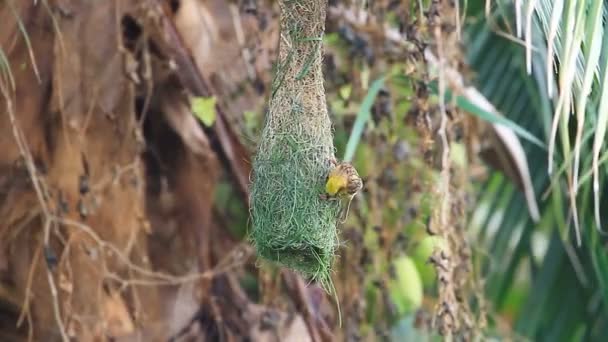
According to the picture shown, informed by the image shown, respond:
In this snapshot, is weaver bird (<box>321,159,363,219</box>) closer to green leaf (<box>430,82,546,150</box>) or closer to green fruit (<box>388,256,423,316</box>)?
green leaf (<box>430,82,546,150</box>)

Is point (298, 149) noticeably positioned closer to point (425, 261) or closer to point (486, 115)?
point (486, 115)

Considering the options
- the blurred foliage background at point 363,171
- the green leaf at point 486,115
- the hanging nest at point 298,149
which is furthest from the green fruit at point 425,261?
the hanging nest at point 298,149

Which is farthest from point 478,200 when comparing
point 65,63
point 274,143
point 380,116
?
point 274,143

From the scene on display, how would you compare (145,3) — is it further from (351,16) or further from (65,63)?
(351,16)

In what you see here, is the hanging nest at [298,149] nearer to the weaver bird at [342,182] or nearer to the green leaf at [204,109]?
the weaver bird at [342,182]

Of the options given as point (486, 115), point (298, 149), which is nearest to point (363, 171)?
point (486, 115)
